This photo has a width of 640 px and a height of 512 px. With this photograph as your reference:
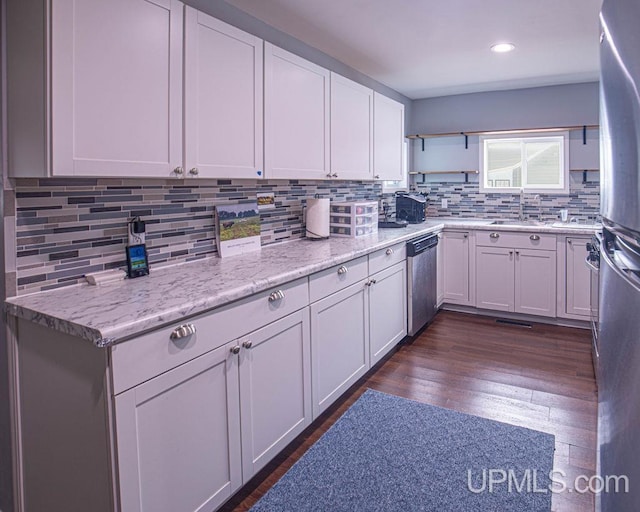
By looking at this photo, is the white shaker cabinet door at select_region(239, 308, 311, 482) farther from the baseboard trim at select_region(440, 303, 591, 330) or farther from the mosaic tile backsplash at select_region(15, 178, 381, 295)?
the baseboard trim at select_region(440, 303, 591, 330)

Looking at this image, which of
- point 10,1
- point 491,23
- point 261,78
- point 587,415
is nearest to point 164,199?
point 261,78

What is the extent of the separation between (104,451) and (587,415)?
2.42 meters

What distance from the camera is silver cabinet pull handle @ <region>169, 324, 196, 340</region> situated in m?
1.46

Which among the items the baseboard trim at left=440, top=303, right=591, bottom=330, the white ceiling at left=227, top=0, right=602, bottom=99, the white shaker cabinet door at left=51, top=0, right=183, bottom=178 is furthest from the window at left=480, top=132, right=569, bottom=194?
the white shaker cabinet door at left=51, top=0, right=183, bottom=178

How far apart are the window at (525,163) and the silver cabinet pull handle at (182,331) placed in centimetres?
411

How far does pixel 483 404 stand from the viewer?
2664 mm

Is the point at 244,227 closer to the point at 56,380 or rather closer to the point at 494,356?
the point at 56,380

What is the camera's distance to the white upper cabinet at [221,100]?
75.3 inches

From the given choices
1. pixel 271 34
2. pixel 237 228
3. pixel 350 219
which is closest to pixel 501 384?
pixel 350 219

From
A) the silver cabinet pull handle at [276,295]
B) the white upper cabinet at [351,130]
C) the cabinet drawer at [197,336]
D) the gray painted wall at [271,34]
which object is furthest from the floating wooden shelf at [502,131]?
the silver cabinet pull handle at [276,295]

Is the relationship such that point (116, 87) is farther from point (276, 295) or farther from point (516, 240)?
point (516, 240)

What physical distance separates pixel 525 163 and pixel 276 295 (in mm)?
3773

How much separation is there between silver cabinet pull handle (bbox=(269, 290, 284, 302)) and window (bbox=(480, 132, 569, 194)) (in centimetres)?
356

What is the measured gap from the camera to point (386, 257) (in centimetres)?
313
